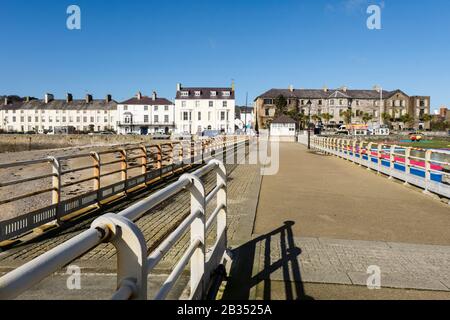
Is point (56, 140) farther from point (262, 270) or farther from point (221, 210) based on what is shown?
point (262, 270)

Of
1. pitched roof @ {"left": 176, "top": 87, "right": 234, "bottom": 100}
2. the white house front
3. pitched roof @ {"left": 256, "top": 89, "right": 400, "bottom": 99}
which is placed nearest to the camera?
the white house front

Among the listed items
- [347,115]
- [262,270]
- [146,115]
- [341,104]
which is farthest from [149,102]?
[262,270]

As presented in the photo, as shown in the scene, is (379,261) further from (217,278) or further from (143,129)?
(143,129)

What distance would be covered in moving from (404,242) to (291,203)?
11.1ft

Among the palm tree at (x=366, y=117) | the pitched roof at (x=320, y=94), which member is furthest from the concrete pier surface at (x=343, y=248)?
the palm tree at (x=366, y=117)

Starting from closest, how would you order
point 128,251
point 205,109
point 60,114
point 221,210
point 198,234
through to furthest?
point 128,251, point 198,234, point 221,210, point 205,109, point 60,114

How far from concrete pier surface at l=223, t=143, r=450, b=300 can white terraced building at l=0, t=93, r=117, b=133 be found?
101694mm

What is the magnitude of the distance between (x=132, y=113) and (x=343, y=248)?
96.6 m

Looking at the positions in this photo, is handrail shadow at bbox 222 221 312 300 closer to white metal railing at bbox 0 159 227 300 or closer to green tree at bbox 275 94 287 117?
white metal railing at bbox 0 159 227 300

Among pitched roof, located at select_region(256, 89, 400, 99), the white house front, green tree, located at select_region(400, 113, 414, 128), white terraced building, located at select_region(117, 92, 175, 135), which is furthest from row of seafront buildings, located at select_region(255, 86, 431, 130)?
the white house front

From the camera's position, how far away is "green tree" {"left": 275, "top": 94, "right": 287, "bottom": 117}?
103m

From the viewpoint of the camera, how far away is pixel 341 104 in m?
114
